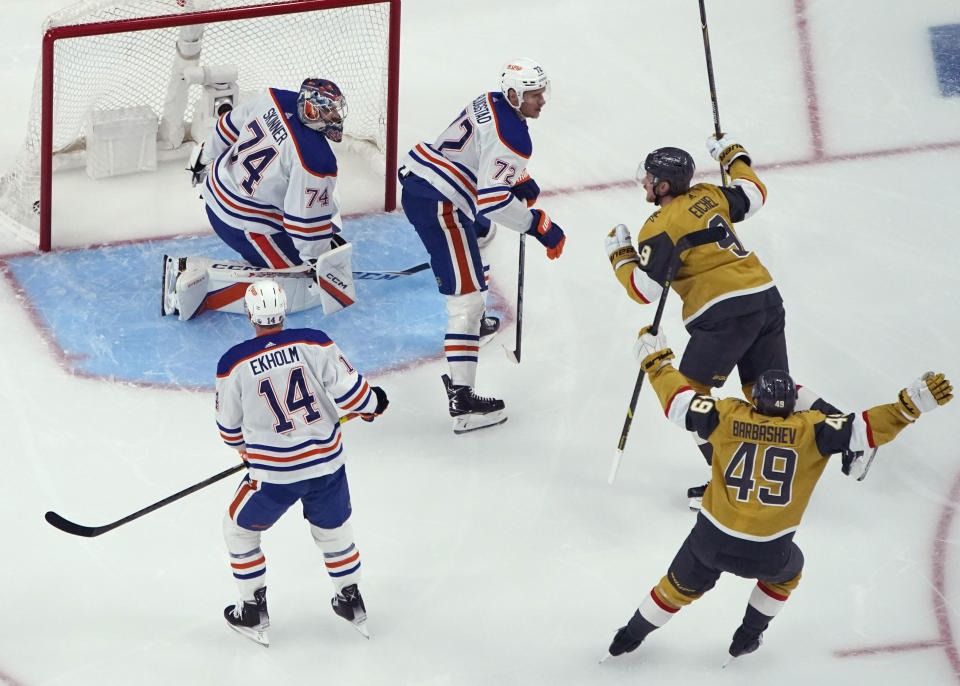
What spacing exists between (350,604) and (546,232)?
134 cm

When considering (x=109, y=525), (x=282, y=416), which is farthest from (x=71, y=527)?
(x=282, y=416)

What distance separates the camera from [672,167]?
432cm

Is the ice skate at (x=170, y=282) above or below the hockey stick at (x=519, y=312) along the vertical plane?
above

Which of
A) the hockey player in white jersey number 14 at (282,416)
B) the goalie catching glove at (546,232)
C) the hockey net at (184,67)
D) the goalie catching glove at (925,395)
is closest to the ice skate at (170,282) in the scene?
the hockey net at (184,67)

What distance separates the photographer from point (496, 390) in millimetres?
5090

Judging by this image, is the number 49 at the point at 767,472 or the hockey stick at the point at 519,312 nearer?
the number 49 at the point at 767,472

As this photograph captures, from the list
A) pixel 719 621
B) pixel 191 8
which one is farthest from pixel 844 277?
pixel 191 8

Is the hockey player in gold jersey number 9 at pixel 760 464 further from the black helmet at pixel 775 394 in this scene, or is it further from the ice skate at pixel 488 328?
the ice skate at pixel 488 328

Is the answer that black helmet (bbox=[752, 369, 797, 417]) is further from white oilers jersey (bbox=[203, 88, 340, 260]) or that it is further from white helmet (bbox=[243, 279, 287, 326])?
white oilers jersey (bbox=[203, 88, 340, 260])

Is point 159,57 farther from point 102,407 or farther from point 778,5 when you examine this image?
point 778,5

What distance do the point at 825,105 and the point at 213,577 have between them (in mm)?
3481

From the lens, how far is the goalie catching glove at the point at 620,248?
4.39 m

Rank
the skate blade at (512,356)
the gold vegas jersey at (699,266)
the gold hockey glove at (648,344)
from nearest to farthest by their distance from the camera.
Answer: the gold hockey glove at (648,344) → the gold vegas jersey at (699,266) → the skate blade at (512,356)

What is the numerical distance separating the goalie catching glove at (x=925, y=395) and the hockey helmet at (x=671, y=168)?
0.98m
